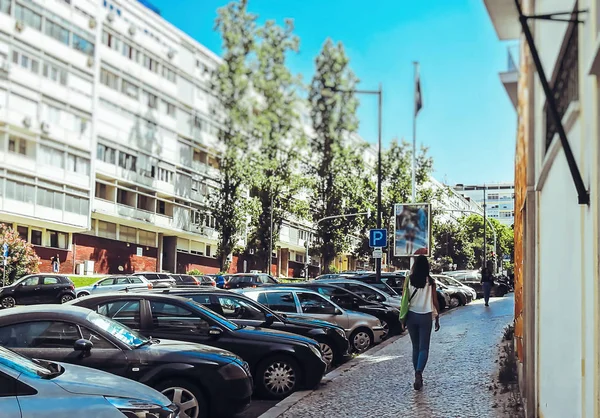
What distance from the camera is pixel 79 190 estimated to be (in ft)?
155

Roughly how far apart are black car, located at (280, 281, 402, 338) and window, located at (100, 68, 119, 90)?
1387 inches

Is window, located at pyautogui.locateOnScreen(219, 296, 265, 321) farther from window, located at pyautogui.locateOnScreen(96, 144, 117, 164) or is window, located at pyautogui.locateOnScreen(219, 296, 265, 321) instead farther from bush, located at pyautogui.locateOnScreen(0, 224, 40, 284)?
window, located at pyautogui.locateOnScreen(96, 144, 117, 164)

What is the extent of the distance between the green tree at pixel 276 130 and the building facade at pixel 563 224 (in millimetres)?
45519

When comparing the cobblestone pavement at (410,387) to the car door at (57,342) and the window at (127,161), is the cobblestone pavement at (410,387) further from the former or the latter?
the window at (127,161)

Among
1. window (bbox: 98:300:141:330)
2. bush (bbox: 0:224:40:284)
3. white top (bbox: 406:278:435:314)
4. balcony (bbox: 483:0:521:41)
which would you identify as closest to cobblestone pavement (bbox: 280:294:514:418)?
white top (bbox: 406:278:435:314)

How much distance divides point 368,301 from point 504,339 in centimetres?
404

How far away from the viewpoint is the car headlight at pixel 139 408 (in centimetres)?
569

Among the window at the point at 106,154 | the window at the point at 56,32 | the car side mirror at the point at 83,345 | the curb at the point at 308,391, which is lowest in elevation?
the curb at the point at 308,391

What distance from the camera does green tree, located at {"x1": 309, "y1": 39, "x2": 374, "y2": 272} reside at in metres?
56.6

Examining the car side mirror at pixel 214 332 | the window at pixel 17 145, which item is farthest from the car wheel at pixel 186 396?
the window at pixel 17 145

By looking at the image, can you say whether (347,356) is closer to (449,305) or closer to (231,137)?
(449,305)

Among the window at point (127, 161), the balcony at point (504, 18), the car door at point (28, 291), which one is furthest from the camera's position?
the window at point (127, 161)

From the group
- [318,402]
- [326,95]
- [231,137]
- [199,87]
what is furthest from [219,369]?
[199,87]

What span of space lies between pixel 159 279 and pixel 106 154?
15.3 m
